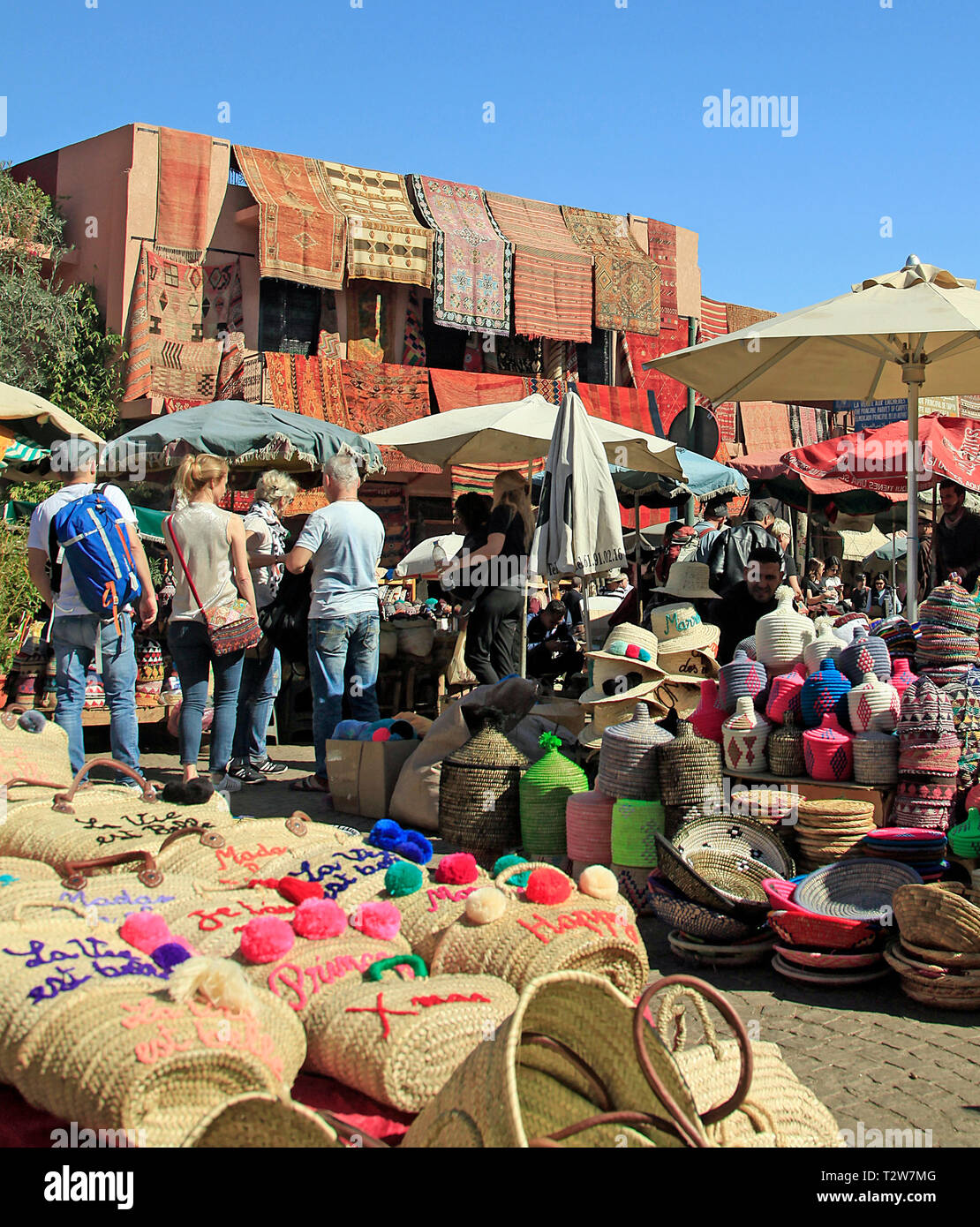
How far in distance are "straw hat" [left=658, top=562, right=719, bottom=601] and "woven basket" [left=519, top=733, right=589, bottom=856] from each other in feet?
8.00

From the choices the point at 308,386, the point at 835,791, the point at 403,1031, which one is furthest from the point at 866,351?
the point at 308,386

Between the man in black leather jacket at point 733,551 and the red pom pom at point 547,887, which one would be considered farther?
the man in black leather jacket at point 733,551

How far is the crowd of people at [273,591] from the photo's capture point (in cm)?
544

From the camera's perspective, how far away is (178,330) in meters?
15.1

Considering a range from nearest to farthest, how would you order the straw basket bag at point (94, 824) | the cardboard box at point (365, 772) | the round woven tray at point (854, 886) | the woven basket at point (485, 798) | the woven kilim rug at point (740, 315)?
the straw basket bag at point (94, 824) < the round woven tray at point (854, 886) < the woven basket at point (485, 798) < the cardboard box at point (365, 772) < the woven kilim rug at point (740, 315)

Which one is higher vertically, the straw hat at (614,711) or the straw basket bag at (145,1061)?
the straw hat at (614,711)

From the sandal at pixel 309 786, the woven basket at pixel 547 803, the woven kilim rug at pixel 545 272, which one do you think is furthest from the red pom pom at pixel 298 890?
the woven kilim rug at pixel 545 272

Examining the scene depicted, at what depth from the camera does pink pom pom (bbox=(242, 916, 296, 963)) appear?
7.25ft

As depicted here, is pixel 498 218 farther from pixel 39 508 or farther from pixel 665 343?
pixel 39 508

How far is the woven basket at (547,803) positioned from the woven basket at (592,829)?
182 mm

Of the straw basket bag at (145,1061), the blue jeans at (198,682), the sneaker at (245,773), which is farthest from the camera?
the sneaker at (245,773)

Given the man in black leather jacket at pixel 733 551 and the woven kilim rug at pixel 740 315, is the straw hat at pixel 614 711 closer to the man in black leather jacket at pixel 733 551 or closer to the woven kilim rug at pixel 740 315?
the man in black leather jacket at pixel 733 551

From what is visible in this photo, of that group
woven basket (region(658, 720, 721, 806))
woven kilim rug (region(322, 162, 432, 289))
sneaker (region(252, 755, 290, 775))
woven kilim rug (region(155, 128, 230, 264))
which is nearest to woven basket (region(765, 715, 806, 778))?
woven basket (region(658, 720, 721, 806))

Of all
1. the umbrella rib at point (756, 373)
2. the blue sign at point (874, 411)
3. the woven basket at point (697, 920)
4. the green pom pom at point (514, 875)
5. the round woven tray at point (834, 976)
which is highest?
the blue sign at point (874, 411)
